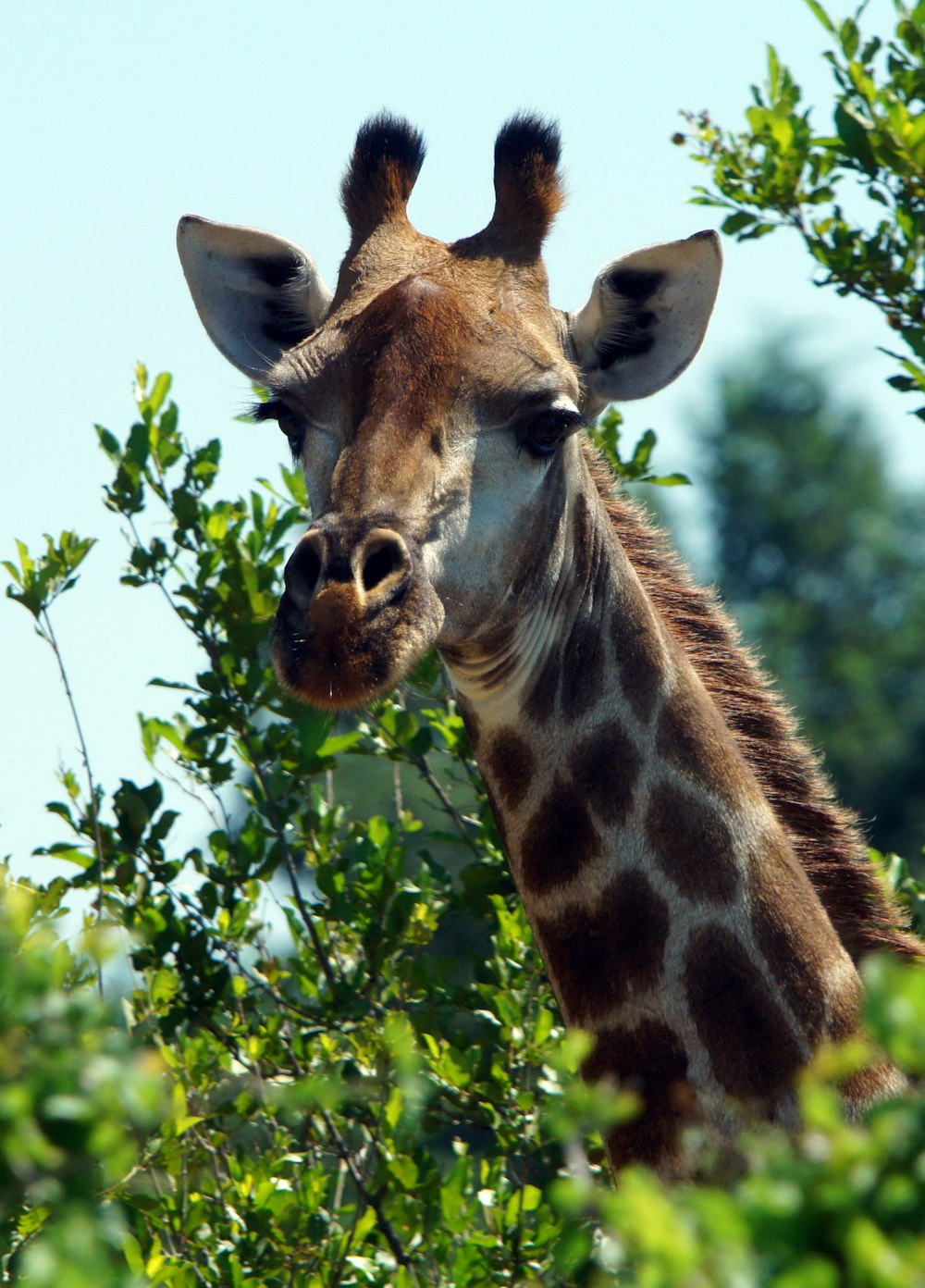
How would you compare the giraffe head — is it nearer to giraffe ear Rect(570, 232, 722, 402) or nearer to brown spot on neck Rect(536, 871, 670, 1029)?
giraffe ear Rect(570, 232, 722, 402)

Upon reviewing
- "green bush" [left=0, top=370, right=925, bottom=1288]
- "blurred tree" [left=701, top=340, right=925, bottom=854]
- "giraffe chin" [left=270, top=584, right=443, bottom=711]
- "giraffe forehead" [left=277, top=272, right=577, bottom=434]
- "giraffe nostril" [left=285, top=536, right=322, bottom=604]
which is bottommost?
"blurred tree" [left=701, top=340, right=925, bottom=854]

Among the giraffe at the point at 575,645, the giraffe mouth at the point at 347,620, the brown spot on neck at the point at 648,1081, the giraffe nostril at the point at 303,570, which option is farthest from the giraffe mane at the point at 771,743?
the giraffe nostril at the point at 303,570

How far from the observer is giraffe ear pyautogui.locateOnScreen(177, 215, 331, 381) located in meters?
5.36

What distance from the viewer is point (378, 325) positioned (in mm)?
4520

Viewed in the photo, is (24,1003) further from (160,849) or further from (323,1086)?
(160,849)

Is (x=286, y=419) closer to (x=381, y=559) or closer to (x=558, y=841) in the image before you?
(x=381, y=559)

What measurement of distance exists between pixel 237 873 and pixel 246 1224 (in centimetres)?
137

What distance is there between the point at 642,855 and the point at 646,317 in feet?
6.08

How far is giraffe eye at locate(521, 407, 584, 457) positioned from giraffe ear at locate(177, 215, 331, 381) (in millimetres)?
1157

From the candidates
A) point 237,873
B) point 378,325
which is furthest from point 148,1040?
point 378,325

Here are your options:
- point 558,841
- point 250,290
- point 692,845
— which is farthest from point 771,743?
point 250,290

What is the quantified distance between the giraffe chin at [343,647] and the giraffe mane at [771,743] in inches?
54.9

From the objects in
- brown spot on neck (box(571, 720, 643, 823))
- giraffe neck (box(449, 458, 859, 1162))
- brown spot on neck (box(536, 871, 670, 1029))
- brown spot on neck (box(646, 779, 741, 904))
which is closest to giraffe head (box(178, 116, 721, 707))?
giraffe neck (box(449, 458, 859, 1162))

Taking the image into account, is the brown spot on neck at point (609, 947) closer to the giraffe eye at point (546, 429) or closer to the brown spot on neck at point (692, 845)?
the brown spot on neck at point (692, 845)
